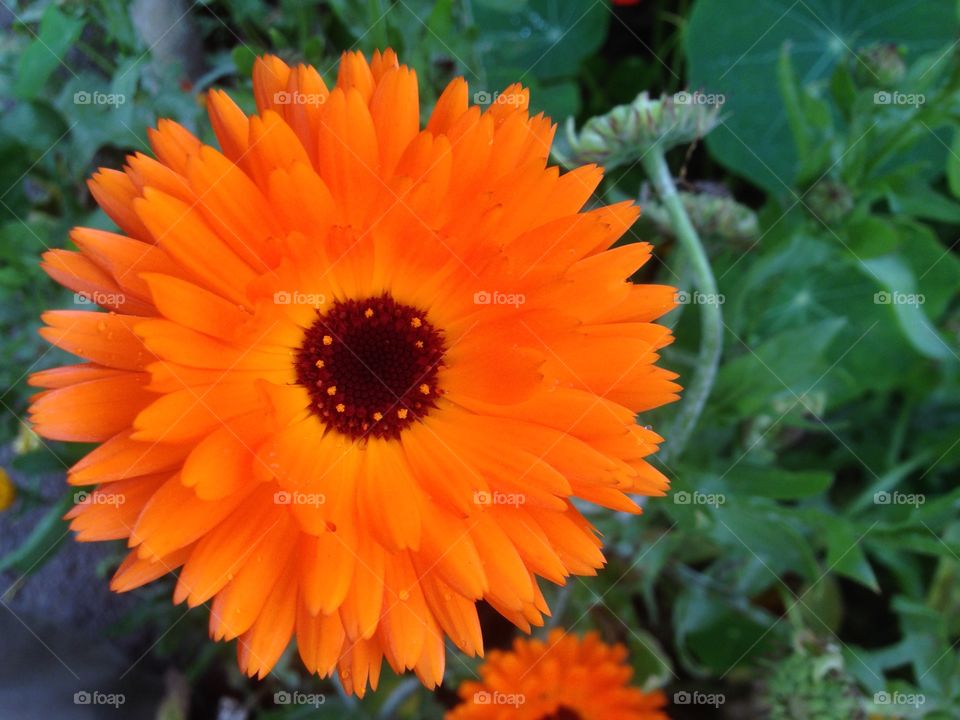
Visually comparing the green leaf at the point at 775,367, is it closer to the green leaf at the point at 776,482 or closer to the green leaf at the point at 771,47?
the green leaf at the point at 776,482

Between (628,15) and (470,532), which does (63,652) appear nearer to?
(470,532)

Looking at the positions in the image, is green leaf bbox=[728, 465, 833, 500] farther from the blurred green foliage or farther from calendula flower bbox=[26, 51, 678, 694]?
calendula flower bbox=[26, 51, 678, 694]

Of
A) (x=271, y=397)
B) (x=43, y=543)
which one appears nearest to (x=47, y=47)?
(x=271, y=397)

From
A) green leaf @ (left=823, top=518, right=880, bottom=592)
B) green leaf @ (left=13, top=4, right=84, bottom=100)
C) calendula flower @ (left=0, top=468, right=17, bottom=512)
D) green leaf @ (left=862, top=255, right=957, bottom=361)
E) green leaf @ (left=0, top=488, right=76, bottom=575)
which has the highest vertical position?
green leaf @ (left=13, top=4, right=84, bottom=100)

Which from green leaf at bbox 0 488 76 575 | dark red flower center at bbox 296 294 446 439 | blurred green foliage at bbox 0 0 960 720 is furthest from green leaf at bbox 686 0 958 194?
green leaf at bbox 0 488 76 575

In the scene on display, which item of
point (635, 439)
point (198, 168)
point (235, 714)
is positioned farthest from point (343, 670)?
point (235, 714)
